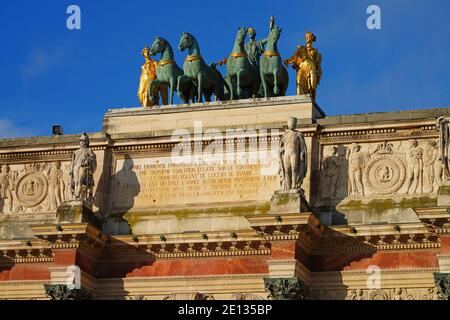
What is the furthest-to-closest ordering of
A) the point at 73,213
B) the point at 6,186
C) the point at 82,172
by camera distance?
the point at 6,186, the point at 82,172, the point at 73,213

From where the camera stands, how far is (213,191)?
42844 mm

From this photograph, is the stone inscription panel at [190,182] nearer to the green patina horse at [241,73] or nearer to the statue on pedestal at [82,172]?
the statue on pedestal at [82,172]

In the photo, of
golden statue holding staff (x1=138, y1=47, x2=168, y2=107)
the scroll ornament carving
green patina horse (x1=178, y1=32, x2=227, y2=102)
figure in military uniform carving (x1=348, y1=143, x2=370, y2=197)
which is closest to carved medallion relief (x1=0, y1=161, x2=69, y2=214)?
golden statue holding staff (x1=138, y1=47, x2=168, y2=107)

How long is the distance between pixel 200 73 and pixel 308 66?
124 inches

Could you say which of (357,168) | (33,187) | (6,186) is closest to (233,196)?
(357,168)

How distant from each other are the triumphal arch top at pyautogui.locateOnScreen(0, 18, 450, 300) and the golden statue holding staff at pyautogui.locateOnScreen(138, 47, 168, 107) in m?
0.12

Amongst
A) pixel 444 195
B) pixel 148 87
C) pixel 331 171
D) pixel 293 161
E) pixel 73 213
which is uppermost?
pixel 148 87

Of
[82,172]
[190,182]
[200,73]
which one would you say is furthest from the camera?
[200,73]

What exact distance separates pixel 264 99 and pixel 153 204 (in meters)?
4.23

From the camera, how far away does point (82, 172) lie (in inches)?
1682

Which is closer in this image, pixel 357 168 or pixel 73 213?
pixel 357 168

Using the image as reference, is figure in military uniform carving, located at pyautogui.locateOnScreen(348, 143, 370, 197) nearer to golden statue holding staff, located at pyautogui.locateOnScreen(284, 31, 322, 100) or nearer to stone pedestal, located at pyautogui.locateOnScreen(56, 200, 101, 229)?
golden statue holding staff, located at pyautogui.locateOnScreen(284, 31, 322, 100)

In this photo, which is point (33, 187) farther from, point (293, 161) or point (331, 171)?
point (331, 171)
